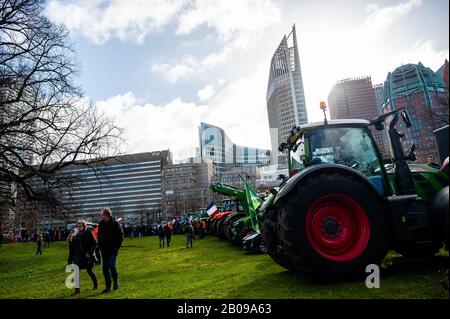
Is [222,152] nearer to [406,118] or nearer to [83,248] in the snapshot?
[83,248]

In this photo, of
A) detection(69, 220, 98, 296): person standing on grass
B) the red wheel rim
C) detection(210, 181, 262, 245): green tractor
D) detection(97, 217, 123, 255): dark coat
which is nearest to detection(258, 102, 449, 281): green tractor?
the red wheel rim

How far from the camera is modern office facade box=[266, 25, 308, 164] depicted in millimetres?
131750

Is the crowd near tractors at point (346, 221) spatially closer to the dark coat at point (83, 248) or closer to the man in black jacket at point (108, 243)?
the man in black jacket at point (108, 243)

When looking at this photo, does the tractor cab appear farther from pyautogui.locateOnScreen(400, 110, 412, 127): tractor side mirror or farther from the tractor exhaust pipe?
pyautogui.locateOnScreen(400, 110, 412, 127): tractor side mirror

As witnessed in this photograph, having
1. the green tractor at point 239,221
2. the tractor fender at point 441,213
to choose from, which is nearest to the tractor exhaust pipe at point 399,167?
the tractor fender at point 441,213

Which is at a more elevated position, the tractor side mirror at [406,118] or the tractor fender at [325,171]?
the tractor side mirror at [406,118]

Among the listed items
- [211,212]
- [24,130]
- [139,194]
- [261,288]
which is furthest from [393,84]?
[139,194]

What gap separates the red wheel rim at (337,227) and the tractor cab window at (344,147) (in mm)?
1156

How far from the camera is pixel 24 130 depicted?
12336 millimetres

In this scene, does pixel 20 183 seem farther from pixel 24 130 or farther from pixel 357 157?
pixel 357 157

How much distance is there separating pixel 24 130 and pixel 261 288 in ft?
40.6

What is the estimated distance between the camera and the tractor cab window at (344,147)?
210 inches

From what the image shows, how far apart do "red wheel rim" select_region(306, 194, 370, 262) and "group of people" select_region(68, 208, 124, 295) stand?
434cm

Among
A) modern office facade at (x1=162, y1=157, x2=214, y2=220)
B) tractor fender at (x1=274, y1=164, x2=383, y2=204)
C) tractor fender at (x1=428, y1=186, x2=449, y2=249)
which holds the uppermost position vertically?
modern office facade at (x1=162, y1=157, x2=214, y2=220)
